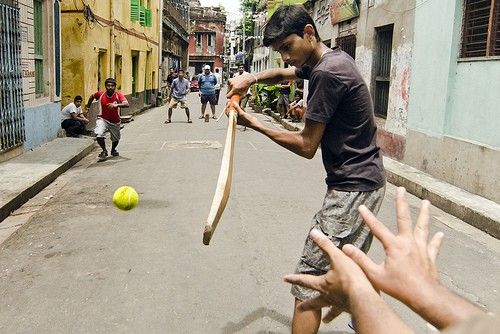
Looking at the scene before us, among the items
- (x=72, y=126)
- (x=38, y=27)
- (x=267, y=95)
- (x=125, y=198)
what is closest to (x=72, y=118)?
(x=72, y=126)

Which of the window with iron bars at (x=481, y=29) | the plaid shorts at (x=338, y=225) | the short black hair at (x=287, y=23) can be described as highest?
the window with iron bars at (x=481, y=29)

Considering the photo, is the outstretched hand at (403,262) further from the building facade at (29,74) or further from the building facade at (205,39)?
the building facade at (205,39)

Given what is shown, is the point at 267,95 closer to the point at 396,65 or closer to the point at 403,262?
the point at 396,65

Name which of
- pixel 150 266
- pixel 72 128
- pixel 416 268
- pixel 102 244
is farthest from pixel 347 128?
pixel 72 128

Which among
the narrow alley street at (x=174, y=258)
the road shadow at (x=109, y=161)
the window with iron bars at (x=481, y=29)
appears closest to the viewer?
the narrow alley street at (x=174, y=258)

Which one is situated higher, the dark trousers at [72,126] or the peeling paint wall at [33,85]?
the peeling paint wall at [33,85]

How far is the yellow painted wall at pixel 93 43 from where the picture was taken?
1370 centimetres

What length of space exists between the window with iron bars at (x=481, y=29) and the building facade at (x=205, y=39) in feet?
189

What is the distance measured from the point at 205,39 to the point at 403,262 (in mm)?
65238

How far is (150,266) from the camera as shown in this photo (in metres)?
4.49

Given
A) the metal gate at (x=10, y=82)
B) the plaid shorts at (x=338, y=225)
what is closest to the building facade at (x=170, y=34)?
the metal gate at (x=10, y=82)

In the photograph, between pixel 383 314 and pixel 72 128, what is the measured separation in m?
12.4

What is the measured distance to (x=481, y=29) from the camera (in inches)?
299

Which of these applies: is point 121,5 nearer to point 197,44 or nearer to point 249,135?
point 249,135
